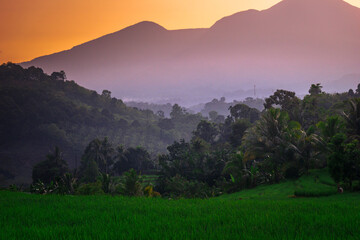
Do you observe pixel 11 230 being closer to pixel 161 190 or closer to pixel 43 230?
pixel 43 230

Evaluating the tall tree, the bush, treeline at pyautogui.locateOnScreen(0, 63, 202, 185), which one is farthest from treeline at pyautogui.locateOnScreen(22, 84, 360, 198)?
treeline at pyautogui.locateOnScreen(0, 63, 202, 185)

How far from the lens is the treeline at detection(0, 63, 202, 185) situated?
92.1 metres

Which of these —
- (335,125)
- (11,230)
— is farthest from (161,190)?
(11,230)

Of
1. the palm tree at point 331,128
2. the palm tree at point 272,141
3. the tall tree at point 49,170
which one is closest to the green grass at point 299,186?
the palm tree at point 272,141

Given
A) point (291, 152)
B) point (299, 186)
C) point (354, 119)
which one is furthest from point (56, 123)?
point (354, 119)

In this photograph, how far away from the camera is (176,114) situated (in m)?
138

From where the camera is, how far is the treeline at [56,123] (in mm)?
92125

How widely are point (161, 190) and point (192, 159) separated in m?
5.83

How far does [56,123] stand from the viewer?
10531 cm

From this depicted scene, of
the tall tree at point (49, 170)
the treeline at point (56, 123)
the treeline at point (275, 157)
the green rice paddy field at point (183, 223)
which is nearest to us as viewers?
the green rice paddy field at point (183, 223)

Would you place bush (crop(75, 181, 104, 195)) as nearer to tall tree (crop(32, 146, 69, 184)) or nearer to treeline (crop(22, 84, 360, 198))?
treeline (crop(22, 84, 360, 198))

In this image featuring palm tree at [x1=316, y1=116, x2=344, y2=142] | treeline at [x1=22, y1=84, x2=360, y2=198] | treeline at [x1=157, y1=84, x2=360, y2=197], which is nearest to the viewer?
treeline at [x1=157, y1=84, x2=360, y2=197]

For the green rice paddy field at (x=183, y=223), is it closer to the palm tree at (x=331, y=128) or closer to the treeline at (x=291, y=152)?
the treeline at (x=291, y=152)

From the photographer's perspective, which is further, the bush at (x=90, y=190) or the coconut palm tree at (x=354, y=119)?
the bush at (x=90, y=190)
